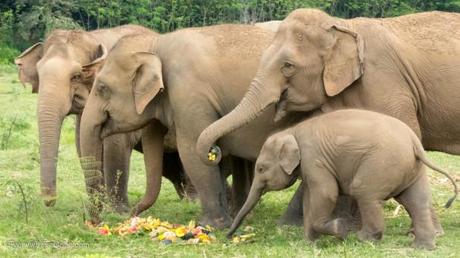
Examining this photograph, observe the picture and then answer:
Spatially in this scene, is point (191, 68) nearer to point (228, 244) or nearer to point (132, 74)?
point (132, 74)

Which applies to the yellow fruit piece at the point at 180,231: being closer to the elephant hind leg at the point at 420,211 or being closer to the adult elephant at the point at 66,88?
the adult elephant at the point at 66,88

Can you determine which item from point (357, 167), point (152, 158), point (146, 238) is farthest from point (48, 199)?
point (357, 167)

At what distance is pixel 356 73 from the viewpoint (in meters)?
6.89

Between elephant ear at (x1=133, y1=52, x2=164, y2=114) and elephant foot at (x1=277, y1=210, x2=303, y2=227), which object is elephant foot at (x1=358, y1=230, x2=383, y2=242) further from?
elephant ear at (x1=133, y1=52, x2=164, y2=114)

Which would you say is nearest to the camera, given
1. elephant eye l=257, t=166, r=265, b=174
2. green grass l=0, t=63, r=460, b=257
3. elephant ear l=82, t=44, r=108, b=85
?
green grass l=0, t=63, r=460, b=257

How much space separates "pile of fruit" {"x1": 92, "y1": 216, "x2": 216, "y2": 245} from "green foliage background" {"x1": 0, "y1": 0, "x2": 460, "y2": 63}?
20679mm

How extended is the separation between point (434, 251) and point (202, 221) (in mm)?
1955

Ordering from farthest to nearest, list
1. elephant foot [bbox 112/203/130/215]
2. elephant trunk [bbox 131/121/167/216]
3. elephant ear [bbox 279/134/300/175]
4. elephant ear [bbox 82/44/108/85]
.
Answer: elephant foot [bbox 112/203/130/215]
elephant ear [bbox 82/44/108/85]
elephant trunk [bbox 131/121/167/216]
elephant ear [bbox 279/134/300/175]

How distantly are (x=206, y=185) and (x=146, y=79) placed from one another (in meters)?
0.93

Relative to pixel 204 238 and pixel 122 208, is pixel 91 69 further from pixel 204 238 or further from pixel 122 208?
pixel 204 238

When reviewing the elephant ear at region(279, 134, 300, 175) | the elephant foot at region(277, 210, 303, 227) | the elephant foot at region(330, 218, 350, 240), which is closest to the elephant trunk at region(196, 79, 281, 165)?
the elephant ear at region(279, 134, 300, 175)

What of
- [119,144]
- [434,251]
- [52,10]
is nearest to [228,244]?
[434,251]

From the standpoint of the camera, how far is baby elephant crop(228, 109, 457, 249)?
630cm

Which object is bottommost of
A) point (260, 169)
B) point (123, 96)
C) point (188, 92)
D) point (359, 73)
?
point (260, 169)
